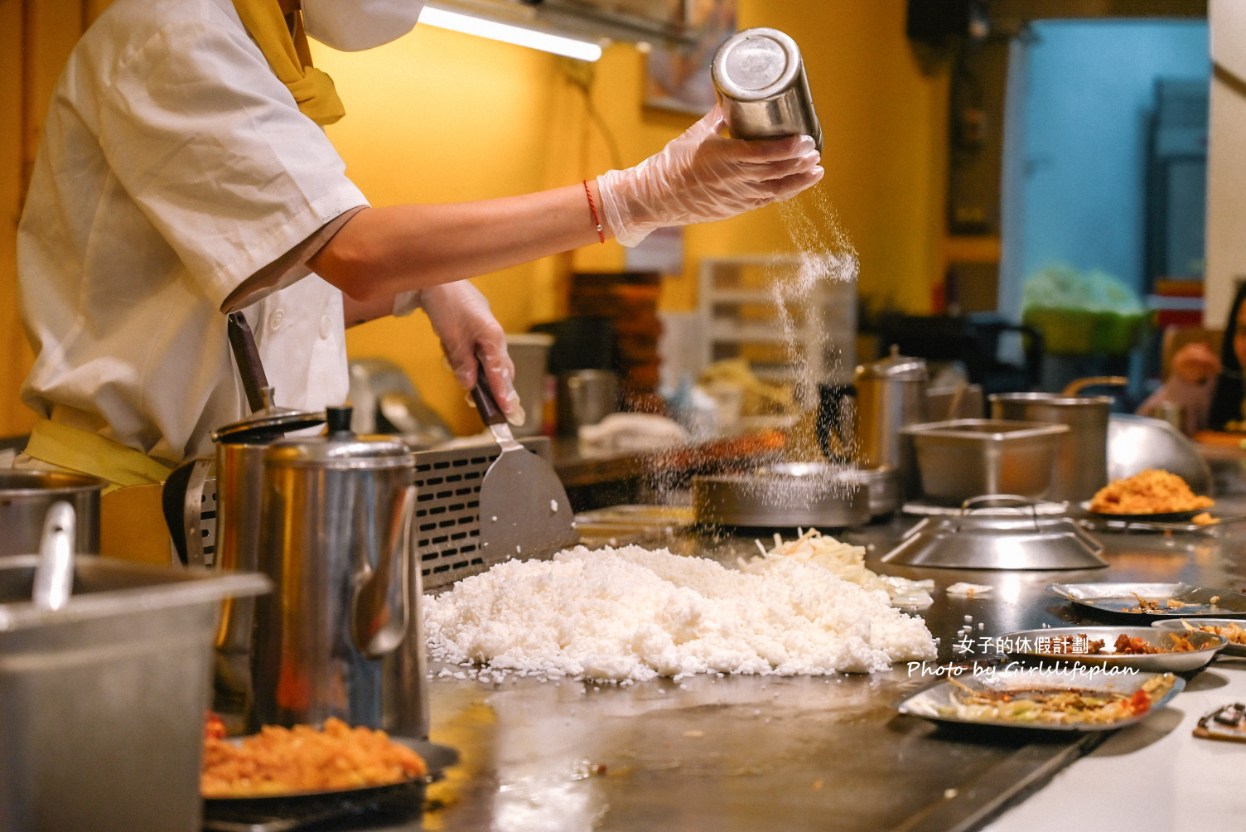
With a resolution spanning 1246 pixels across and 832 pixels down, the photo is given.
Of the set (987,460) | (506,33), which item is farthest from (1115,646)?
(506,33)

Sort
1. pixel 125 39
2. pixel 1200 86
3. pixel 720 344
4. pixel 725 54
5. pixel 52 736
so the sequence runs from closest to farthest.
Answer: pixel 52 736 → pixel 725 54 → pixel 125 39 → pixel 720 344 → pixel 1200 86

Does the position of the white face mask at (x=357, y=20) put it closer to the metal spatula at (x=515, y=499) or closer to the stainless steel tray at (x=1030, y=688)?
the metal spatula at (x=515, y=499)

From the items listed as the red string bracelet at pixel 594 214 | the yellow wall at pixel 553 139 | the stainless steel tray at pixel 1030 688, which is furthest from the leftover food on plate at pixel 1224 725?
the yellow wall at pixel 553 139

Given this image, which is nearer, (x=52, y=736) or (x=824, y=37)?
(x=52, y=736)

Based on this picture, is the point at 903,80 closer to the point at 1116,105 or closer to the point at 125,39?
the point at 1116,105

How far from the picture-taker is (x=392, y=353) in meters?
4.38

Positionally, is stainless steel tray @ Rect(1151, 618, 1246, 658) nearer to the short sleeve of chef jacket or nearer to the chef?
the chef

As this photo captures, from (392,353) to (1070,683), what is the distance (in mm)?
3216

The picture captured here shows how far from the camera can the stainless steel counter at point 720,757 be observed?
1058mm

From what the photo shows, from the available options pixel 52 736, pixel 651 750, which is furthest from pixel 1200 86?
pixel 52 736

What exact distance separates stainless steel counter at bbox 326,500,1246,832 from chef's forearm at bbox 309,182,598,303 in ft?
1.56

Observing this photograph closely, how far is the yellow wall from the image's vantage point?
4156 millimetres

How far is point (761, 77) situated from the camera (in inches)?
60.5

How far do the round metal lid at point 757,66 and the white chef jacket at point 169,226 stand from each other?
46 centimetres
